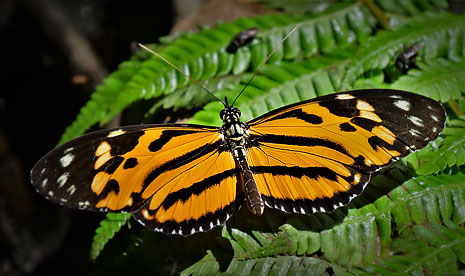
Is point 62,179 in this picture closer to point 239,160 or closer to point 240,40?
point 239,160

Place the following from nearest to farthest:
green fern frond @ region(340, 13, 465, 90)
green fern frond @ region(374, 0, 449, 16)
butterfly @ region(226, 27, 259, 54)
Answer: green fern frond @ region(340, 13, 465, 90) → butterfly @ region(226, 27, 259, 54) → green fern frond @ region(374, 0, 449, 16)

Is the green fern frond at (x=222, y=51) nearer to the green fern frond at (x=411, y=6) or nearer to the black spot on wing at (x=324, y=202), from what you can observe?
the green fern frond at (x=411, y=6)

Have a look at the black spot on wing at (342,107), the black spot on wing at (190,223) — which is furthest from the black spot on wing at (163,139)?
the black spot on wing at (342,107)

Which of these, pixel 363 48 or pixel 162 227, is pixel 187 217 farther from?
pixel 363 48

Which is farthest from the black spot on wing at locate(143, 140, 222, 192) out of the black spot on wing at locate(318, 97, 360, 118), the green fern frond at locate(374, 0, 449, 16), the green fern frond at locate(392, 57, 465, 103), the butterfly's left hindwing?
the green fern frond at locate(374, 0, 449, 16)

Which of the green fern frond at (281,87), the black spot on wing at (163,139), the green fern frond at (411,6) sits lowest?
the black spot on wing at (163,139)

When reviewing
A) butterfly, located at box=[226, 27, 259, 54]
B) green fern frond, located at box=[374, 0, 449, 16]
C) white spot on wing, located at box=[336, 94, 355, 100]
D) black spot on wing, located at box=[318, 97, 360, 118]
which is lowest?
black spot on wing, located at box=[318, 97, 360, 118]

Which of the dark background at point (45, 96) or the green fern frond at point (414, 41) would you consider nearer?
the green fern frond at point (414, 41)

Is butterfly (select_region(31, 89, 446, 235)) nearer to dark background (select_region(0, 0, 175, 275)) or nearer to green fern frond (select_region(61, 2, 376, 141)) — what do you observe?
green fern frond (select_region(61, 2, 376, 141))

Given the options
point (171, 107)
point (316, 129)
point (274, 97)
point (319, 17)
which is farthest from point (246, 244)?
point (319, 17)

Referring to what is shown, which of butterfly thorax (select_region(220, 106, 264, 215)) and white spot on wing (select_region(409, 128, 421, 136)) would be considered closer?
white spot on wing (select_region(409, 128, 421, 136))
